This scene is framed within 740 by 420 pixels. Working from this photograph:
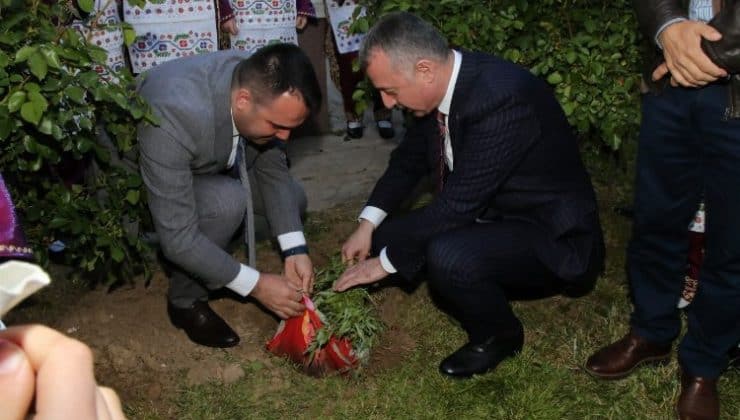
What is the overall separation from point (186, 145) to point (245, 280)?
60 cm

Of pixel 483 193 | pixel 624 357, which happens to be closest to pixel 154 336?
pixel 483 193

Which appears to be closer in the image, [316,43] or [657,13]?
[657,13]

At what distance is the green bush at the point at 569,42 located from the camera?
3.55m

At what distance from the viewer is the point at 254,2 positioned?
508 cm

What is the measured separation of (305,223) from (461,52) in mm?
1730

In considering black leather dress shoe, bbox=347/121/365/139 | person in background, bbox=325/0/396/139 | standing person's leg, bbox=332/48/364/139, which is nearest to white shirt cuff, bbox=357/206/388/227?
person in background, bbox=325/0/396/139

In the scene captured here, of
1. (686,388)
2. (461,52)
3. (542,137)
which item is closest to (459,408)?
(686,388)

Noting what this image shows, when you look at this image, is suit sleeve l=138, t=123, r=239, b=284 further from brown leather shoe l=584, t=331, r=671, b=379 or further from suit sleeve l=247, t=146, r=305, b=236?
brown leather shoe l=584, t=331, r=671, b=379

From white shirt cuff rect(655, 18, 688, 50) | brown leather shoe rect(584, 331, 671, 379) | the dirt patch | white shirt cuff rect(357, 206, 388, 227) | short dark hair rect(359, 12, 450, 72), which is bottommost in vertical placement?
the dirt patch

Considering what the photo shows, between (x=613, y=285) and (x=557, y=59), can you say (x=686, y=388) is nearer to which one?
→ (x=613, y=285)

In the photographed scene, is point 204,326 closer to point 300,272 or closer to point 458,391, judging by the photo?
point 300,272

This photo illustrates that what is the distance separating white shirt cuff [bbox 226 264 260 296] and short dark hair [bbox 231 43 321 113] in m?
0.71

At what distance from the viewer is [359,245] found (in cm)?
355

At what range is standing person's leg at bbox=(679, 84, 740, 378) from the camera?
2.58m
